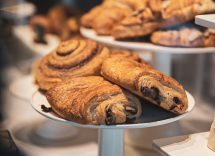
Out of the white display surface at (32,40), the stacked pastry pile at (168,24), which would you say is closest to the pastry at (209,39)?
the stacked pastry pile at (168,24)

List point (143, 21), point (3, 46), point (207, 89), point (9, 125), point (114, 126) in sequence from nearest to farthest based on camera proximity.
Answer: point (114, 126) → point (143, 21) → point (9, 125) → point (207, 89) → point (3, 46)

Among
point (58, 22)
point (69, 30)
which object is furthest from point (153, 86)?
point (58, 22)

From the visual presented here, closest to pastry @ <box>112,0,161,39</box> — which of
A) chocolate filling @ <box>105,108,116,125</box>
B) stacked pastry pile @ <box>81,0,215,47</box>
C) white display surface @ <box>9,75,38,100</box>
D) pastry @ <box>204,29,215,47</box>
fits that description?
stacked pastry pile @ <box>81,0,215,47</box>

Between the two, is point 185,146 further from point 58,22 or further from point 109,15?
point 58,22

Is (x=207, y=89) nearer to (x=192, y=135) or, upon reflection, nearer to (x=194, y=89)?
(x=194, y=89)

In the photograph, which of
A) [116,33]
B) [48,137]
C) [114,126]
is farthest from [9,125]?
[114,126]

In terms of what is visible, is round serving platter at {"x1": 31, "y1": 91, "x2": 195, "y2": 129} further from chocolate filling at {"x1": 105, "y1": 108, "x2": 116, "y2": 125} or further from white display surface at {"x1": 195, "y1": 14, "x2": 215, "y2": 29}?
Answer: white display surface at {"x1": 195, "y1": 14, "x2": 215, "y2": 29}

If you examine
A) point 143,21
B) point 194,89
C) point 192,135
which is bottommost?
point 194,89

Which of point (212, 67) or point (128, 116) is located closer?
point (128, 116)
